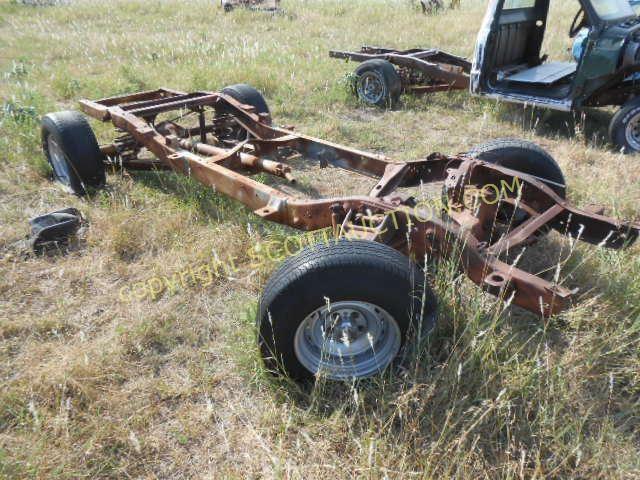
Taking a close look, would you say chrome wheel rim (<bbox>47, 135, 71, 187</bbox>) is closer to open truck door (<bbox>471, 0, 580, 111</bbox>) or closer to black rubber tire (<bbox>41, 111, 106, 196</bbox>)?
black rubber tire (<bbox>41, 111, 106, 196</bbox>)

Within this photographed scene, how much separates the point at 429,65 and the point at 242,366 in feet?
18.3

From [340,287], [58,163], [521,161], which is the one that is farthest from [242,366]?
[58,163]

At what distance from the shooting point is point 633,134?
500 cm

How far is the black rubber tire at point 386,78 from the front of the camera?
21.3 ft

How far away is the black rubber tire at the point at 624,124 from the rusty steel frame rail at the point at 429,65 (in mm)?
2087

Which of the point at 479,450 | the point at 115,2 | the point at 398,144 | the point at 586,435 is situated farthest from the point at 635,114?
the point at 115,2

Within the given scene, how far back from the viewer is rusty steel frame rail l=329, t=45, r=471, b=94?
6508 millimetres

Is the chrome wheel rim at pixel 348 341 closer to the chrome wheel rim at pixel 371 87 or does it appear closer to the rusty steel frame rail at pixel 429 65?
the chrome wheel rim at pixel 371 87

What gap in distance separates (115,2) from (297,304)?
1779cm

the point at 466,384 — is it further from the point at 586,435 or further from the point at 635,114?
the point at 635,114

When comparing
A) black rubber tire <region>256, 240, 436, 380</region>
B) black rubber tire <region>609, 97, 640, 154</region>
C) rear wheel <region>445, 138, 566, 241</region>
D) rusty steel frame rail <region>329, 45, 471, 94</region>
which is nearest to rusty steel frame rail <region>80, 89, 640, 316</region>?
rear wheel <region>445, 138, 566, 241</region>

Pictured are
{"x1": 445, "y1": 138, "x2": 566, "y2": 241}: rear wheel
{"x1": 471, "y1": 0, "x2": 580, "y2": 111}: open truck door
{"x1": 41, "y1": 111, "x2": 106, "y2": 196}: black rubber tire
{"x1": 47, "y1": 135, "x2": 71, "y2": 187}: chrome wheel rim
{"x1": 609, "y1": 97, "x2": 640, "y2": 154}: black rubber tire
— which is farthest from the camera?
{"x1": 471, "y1": 0, "x2": 580, "y2": 111}: open truck door

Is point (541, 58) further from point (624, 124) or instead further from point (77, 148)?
point (77, 148)

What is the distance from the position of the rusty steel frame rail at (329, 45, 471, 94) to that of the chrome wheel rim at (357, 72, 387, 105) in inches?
19.7
